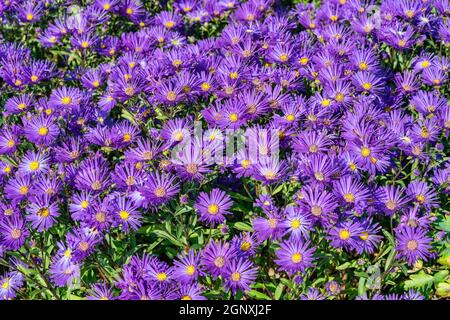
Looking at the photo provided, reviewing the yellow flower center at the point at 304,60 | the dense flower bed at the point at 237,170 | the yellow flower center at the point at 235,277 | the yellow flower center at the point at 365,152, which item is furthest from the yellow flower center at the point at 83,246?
the yellow flower center at the point at 304,60

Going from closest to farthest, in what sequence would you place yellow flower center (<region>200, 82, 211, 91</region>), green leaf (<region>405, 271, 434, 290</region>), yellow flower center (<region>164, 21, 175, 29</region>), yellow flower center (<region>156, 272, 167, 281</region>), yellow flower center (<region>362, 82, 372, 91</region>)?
yellow flower center (<region>156, 272, 167, 281</region>) → green leaf (<region>405, 271, 434, 290</region>) → yellow flower center (<region>200, 82, 211, 91</region>) → yellow flower center (<region>362, 82, 372, 91</region>) → yellow flower center (<region>164, 21, 175, 29</region>)

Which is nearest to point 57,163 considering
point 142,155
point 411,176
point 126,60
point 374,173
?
point 142,155

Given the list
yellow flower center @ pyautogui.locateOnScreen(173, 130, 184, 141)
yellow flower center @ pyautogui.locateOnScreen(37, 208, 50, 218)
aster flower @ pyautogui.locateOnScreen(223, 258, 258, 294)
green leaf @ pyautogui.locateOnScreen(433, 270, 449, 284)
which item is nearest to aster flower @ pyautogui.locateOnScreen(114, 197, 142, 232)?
yellow flower center @ pyautogui.locateOnScreen(37, 208, 50, 218)

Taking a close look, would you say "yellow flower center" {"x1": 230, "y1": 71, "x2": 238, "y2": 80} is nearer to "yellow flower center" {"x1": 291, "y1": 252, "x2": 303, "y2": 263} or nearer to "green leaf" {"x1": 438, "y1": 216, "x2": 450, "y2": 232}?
"yellow flower center" {"x1": 291, "y1": 252, "x2": 303, "y2": 263}

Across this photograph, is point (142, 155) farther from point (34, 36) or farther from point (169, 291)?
point (34, 36)

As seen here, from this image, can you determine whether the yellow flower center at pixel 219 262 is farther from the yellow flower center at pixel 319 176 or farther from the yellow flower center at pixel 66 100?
the yellow flower center at pixel 66 100

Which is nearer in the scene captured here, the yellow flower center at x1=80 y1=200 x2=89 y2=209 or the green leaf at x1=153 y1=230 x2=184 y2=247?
the yellow flower center at x1=80 y1=200 x2=89 y2=209

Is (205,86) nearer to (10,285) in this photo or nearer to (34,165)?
(34,165)

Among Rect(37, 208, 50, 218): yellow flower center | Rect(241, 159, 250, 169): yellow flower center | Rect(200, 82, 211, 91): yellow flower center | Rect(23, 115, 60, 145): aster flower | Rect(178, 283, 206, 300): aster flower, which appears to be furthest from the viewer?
Rect(200, 82, 211, 91): yellow flower center
